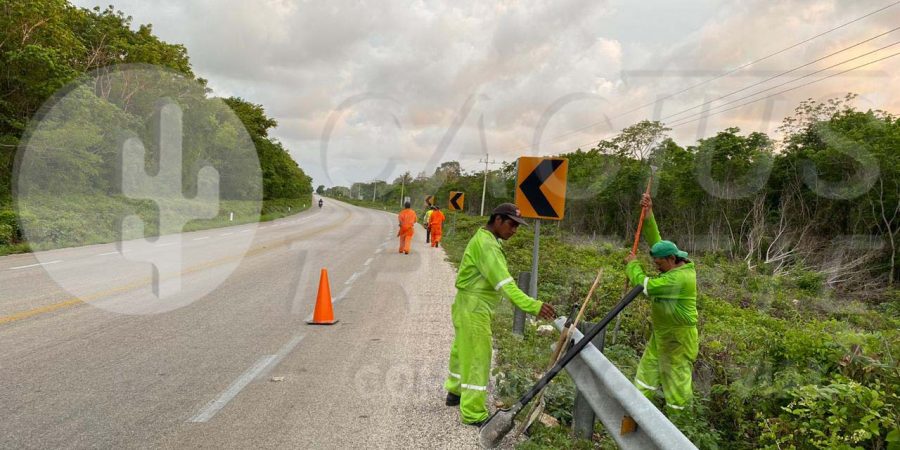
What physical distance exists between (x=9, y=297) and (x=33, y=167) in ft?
51.8

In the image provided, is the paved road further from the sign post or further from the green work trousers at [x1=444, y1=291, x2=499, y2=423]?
the sign post

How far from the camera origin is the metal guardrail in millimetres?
2657

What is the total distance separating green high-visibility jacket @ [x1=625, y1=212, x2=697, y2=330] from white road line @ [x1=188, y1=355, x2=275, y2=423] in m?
3.71

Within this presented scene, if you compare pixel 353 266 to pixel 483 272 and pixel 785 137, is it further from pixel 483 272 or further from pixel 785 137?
pixel 785 137

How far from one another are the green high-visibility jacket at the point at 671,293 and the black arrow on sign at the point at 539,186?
279 centimetres

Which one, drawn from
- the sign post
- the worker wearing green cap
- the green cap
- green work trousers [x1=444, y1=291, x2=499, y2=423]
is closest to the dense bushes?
the worker wearing green cap

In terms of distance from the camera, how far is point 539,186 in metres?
7.50

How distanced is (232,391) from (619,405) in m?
3.53

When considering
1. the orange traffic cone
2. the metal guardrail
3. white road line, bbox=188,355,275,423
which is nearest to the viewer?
the metal guardrail

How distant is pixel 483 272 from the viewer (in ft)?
14.6

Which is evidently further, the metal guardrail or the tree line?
the tree line

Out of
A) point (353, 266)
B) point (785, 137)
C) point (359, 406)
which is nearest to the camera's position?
point (359, 406)

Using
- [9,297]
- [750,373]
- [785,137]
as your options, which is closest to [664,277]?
[750,373]

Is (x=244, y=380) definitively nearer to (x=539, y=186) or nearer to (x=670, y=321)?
(x=670, y=321)
